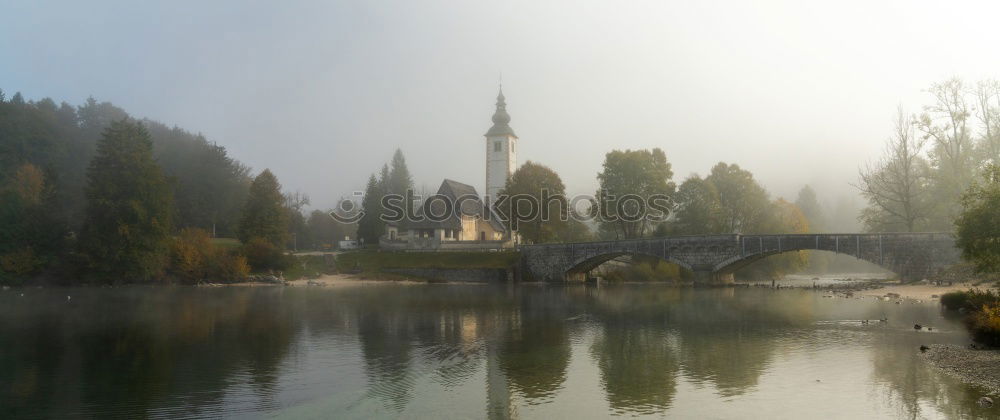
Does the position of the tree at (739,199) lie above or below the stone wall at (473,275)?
above

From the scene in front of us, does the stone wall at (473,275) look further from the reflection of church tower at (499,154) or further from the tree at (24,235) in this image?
the tree at (24,235)

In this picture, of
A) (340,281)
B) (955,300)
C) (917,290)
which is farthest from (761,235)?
(340,281)

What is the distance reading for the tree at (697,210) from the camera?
246 ft

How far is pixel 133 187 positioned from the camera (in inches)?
2657

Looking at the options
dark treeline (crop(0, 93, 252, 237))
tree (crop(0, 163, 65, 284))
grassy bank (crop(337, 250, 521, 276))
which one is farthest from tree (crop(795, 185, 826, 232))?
tree (crop(0, 163, 65, 284))

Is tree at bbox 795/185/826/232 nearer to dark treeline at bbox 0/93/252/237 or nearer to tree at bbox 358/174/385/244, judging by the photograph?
tree at bbox 358/174/385/244

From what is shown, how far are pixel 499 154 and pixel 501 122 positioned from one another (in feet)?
17.0

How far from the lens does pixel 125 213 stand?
218 feet

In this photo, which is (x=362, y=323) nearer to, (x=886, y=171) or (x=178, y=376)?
(x=178, y=376)

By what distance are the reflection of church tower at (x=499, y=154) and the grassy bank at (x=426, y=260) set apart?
22866 millimetres

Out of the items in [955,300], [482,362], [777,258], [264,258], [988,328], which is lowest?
[482,362]

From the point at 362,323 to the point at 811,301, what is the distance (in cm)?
2900

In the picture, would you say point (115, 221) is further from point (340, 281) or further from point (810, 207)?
point (810, 207)

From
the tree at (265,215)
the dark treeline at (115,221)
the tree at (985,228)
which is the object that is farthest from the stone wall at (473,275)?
the tree at (985,228)
